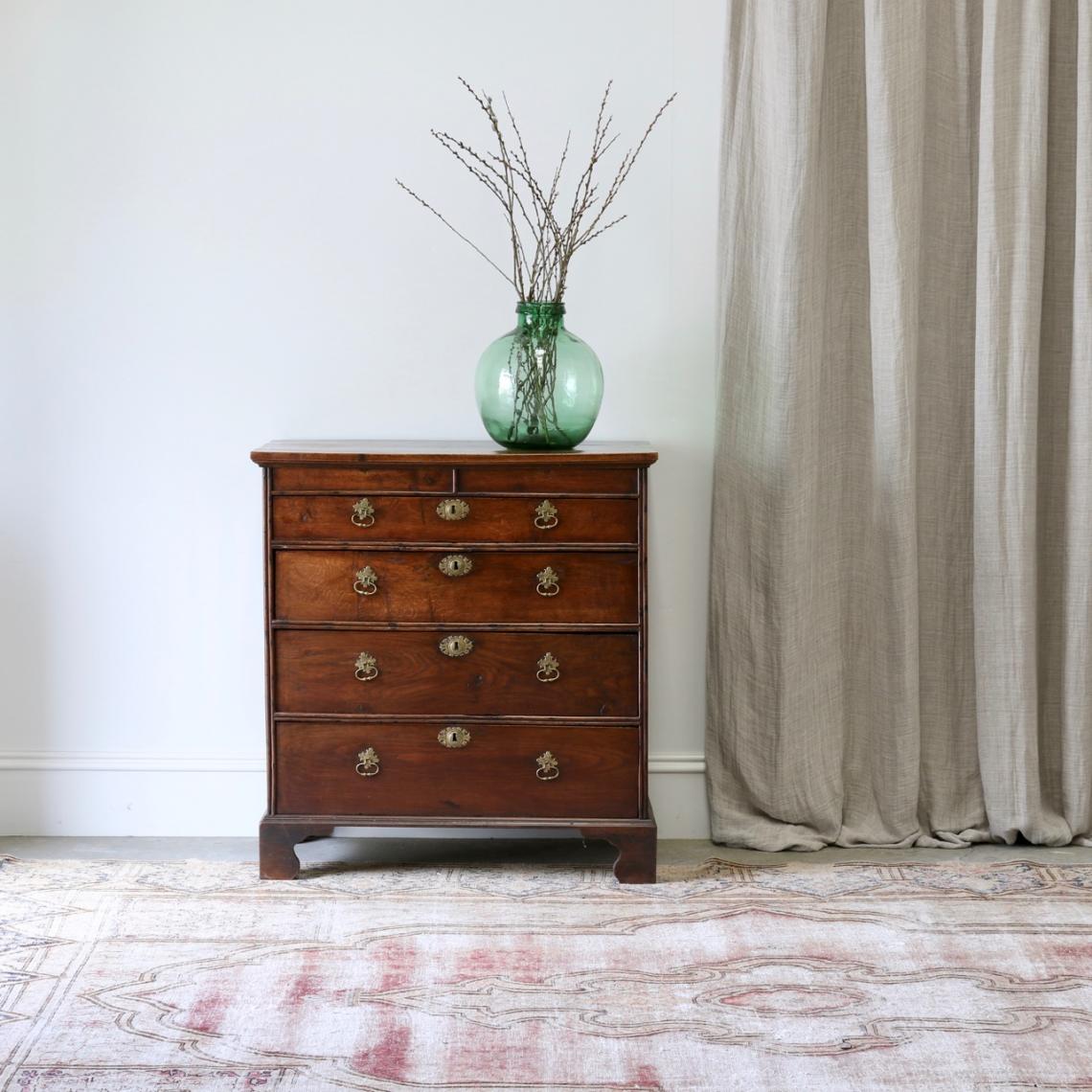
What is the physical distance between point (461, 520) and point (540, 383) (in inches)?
12.5

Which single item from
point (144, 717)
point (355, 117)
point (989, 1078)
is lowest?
point (989, 1078)

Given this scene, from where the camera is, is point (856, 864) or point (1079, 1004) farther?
point (856, 864)

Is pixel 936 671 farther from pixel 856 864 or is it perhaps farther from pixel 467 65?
pixel 467 65

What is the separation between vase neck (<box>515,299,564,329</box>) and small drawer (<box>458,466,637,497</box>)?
293 mm

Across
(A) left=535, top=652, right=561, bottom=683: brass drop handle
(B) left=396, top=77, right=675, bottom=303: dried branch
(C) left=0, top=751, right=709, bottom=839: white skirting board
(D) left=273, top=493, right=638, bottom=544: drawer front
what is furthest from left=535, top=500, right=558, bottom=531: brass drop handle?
(C) left=0, top=751, right=709, bottom=839: white skirting board

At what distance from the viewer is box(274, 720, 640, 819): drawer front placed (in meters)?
2.58

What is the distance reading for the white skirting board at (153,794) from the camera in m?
2.91

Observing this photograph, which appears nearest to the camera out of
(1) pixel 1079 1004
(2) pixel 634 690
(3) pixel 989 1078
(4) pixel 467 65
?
(3) pixel 989 1078

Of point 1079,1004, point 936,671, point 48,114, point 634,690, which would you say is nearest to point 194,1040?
point 634,690

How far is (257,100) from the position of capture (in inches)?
109

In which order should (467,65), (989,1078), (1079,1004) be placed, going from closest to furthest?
(989,1078) → (1079,1004) → (467,65)

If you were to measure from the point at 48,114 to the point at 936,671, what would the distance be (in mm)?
2351

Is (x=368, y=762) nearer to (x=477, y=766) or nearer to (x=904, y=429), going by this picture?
(x=477, y=766)

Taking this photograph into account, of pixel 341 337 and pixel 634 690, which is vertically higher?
pixel 341 337
